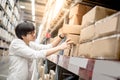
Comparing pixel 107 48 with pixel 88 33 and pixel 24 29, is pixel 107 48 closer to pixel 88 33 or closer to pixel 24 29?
pixel 88 33

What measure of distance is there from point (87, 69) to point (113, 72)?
341mm

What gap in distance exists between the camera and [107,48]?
1.11m

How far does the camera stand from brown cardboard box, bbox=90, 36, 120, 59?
102 cm

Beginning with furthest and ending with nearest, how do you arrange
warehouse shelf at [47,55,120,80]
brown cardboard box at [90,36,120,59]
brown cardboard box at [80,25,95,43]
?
brown cardboard box at [80,25,95,43], brown cardboard box at [90,36,120,59], warehouse shelf at [47,55,120,80]

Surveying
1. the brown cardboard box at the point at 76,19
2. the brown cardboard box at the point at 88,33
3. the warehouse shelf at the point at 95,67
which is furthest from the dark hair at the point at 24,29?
the warehouse shelf at the point at 95,67

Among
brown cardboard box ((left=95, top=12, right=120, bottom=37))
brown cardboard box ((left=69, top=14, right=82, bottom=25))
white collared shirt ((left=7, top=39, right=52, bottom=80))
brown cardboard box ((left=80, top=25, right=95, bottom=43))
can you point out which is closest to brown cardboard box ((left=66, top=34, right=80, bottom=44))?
brown cardboard box ((left=69, top=14, right=82, bottom=25))

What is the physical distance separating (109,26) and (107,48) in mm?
120

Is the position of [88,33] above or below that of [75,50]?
above

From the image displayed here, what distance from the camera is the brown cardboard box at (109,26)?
3.50 ft

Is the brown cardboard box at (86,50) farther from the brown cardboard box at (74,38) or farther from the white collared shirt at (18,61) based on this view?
the white collared shirt at (18,61)

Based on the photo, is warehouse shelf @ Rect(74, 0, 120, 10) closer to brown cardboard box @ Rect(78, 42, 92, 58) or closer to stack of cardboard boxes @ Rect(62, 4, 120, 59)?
stack of cardboard boxes @ Rect(62, 4, 120, 59)

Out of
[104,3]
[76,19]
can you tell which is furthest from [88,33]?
[104,3]

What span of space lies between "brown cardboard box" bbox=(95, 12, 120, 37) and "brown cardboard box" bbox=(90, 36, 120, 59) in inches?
1.5

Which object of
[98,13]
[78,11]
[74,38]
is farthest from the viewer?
[78,11]
